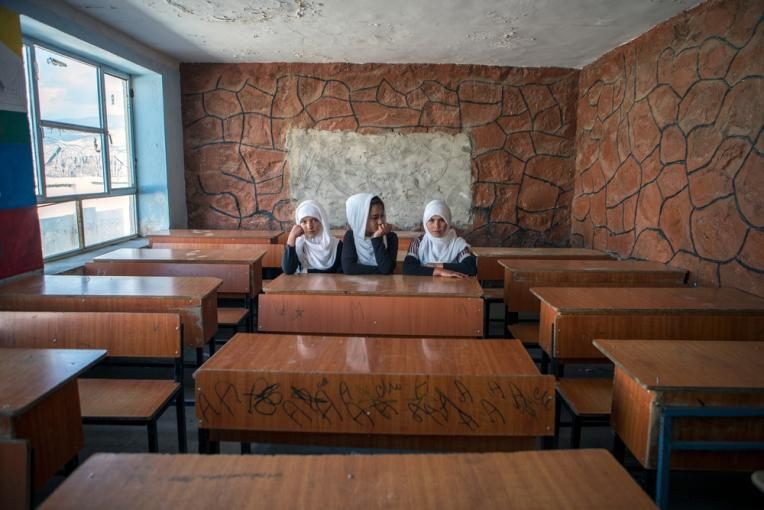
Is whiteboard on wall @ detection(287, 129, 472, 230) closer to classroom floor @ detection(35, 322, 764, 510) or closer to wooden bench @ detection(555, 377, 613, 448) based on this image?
classroom floor @ detection(35, 322, 764, 510)

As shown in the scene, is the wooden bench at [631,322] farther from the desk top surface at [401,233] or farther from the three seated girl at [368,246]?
the desk top surface at [401,233]

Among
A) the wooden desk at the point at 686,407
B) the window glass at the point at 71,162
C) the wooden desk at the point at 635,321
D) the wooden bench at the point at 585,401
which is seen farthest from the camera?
the window glass at the point at 71,162

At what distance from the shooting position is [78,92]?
4.02 meters

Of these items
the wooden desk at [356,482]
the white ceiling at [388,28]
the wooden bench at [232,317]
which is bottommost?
the wooden bench at [232,317]

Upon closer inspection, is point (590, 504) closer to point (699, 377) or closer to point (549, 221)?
point (699, 377)

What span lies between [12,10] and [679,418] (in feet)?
12.3

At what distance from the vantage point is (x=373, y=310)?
8.15 ft

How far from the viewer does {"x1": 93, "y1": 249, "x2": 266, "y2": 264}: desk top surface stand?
3383 mm

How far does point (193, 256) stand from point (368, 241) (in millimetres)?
1231

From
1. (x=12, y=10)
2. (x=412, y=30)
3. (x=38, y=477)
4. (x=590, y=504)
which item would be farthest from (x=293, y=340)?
(x=412, y=30)

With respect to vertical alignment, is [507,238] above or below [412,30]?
below

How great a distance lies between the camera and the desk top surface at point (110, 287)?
2506 mm

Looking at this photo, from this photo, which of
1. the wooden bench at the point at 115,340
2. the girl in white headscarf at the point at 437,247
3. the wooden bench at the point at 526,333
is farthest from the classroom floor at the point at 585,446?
the girl in white headscarf at the point at 437,247

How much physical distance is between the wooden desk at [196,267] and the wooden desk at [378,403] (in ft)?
5.66
